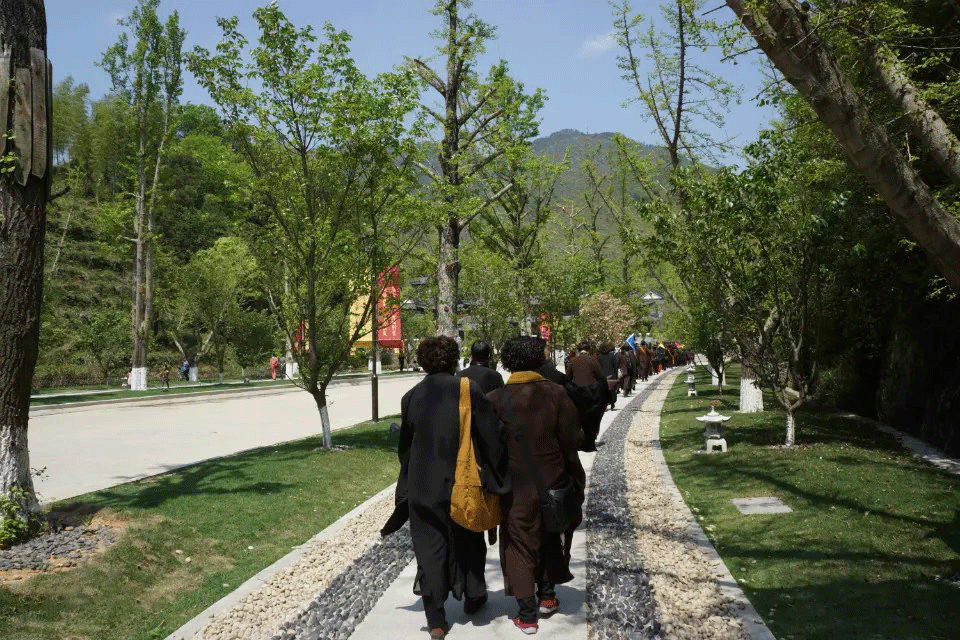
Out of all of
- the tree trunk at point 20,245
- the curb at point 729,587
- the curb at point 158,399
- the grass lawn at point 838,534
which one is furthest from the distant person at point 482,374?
the curb at point 158,399

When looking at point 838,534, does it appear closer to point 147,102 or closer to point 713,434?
point 713,434

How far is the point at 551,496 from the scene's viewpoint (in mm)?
5156

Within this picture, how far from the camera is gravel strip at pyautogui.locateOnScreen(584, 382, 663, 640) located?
203 inches

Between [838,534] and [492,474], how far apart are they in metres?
3.90

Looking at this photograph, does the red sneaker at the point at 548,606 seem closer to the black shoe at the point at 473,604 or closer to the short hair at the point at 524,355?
the black shoe at the point at 473,604

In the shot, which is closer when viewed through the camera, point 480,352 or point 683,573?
point 683,573

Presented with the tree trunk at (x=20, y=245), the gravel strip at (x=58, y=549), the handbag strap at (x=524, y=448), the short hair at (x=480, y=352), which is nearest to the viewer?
the handbag strap at (x=524, y=448)

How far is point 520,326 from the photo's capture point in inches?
1166

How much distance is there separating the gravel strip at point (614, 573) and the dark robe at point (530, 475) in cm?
43

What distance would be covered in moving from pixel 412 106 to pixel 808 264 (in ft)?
21.8

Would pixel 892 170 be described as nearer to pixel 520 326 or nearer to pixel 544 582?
pixel 544 582

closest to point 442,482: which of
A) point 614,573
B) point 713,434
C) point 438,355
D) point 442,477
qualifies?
point 442,477

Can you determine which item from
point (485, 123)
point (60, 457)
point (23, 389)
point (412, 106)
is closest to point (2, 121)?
point (23, 389)

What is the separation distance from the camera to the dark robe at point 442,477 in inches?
200
